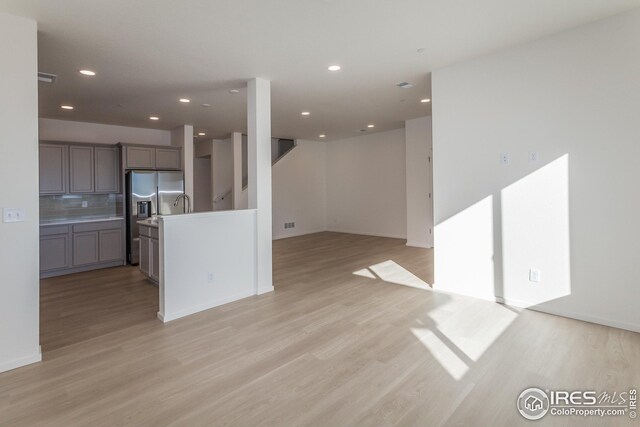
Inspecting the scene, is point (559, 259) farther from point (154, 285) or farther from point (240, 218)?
point (154, 285)

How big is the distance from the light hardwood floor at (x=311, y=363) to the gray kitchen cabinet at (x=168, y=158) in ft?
11.1

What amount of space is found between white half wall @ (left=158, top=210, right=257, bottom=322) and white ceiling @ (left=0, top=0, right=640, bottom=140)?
67.3 inches

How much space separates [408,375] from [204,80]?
3983mm

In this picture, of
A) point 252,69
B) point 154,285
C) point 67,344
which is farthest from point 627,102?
point 154,285

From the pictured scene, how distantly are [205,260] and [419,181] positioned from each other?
5.10 m

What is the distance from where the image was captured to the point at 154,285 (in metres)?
4.75

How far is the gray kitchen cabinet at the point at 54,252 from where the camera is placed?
207 inches

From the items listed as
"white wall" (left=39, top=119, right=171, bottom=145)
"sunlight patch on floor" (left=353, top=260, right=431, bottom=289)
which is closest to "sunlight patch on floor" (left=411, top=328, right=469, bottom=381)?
"sunlight patch on floor" (left=353, top=260, right=431, bottom=289)

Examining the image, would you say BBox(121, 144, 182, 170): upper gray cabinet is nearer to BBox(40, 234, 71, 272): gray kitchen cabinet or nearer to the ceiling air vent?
BBox(40, 234, 71, 272): gray kitchen cabinet

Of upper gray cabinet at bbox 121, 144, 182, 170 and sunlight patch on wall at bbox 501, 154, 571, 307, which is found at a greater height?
upper gray cabinet at bbox 121, 144, 182, 170

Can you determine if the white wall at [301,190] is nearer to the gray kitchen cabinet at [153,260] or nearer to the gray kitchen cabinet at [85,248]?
the gray kitchen cabinet at [85,248]

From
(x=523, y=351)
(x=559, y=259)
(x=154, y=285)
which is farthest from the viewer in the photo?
(x=154, y=285)

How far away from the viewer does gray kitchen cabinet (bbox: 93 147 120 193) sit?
604 cm

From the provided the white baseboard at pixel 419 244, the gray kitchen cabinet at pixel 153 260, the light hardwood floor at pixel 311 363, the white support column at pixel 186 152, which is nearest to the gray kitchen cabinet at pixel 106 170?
the white support column at pixel 186 152
